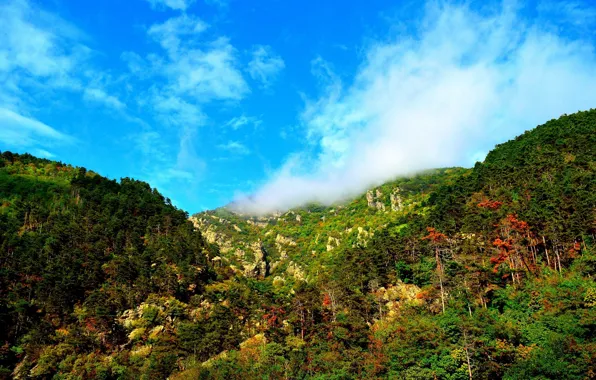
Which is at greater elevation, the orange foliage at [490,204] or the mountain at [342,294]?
the orange foliage at [490,204]

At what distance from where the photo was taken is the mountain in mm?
43125

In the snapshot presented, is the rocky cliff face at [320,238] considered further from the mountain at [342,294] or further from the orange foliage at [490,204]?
the orange foliage at [490,204]

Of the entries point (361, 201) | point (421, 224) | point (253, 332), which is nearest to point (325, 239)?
point (361, 201)

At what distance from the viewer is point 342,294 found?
233 feet

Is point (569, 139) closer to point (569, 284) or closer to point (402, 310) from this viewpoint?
point (569, 284)

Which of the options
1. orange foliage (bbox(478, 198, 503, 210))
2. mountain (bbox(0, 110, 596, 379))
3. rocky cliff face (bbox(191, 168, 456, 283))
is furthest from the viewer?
rocky cliff face (bbox(191, 168, 456, 283))

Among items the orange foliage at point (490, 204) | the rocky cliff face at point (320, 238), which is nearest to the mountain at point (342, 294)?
the orange foliage at point (490, 204)

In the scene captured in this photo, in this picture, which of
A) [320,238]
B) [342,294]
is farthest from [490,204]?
[320,238]

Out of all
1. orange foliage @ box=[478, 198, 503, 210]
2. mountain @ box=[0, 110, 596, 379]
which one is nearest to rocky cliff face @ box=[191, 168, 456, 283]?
mountain @ box=[0, 110, 596, 379]

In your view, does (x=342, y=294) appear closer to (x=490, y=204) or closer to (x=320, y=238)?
(x=490, y=204)

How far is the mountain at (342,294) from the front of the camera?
43.1m

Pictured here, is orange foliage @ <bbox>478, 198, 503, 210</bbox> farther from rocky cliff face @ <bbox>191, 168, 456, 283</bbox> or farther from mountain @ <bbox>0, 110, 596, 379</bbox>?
rocky cliff face @ <bbox>191, 168, 456, 283</bbox>

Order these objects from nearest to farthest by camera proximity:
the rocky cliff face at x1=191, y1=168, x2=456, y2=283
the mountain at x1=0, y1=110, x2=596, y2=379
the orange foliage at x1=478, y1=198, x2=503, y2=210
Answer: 1. the mountain at x1=0, y1=110, x2=596, y2=379
2. the orange foliage at x1=478, y1=198, x2=503, y2=210
3. the rocky cliff face at x1=191, y1=168, x2=456, y2=283

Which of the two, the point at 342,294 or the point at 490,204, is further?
the point at 342,294
